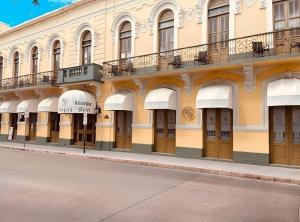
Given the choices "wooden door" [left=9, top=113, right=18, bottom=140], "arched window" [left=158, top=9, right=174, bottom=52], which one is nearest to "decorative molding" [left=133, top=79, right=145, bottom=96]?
"arched window" [left=158, top=9, right=174, bottom=52]

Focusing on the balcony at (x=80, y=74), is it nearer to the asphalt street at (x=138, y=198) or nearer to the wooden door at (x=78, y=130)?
the wooden door at (x=78, y=130)

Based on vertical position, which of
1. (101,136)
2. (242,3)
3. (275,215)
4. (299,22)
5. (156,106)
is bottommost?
(275,215)

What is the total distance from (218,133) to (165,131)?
3105 mm

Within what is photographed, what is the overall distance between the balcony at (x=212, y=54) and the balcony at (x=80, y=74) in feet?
1.68

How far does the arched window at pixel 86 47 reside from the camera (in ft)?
66.1

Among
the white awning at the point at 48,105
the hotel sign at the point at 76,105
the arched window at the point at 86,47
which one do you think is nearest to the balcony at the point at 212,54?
the hotel sign at the point at 76,105

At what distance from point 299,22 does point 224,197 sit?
29.8 feet

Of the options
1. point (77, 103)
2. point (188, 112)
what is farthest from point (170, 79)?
point (77, 103)

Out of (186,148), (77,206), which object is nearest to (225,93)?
(186,148)

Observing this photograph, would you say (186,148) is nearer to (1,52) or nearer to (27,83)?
(27,83)

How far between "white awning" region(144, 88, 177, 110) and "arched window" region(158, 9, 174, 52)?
262 cm

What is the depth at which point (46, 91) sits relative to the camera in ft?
71.9

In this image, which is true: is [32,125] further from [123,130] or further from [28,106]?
[123,130]

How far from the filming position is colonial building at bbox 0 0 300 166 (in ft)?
41.7
